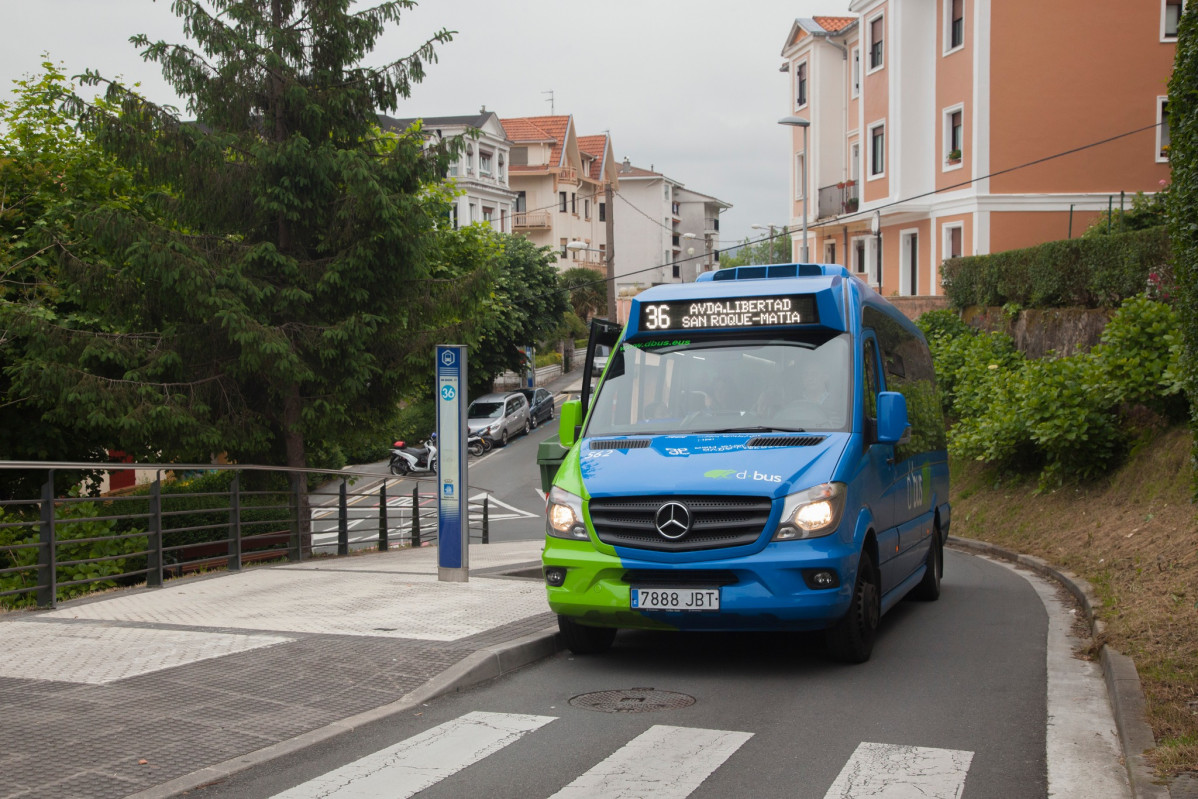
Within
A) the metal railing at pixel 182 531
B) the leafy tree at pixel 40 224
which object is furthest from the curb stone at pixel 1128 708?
the leafy tree at pixel 40 224

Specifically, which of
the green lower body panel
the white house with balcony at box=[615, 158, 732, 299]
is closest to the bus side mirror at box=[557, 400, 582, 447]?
the green lower body panel

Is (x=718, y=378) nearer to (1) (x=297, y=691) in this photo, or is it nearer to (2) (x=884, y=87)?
(1) (x=297, y=691)

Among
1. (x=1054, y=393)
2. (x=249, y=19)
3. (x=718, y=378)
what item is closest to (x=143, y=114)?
(x=249, y=19)

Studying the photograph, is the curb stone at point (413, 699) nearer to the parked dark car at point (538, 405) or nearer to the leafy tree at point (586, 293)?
the parked dark car at point (538, 405)

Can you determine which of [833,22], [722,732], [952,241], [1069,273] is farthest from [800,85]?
[722,732]

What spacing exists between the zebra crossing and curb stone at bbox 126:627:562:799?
0.35 meters

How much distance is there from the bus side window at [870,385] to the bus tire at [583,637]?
2.36m

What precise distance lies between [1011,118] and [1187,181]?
27.7m

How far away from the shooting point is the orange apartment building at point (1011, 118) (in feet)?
107

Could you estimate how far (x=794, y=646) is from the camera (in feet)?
28.0

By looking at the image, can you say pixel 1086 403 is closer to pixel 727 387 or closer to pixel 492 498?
pixel 727 387

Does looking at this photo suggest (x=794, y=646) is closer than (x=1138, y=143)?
Yes

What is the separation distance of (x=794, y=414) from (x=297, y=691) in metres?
3.78

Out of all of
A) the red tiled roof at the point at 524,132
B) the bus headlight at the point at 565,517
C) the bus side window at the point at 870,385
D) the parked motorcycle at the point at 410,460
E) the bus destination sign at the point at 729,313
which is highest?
the red tiled roof at the point at 524,132
